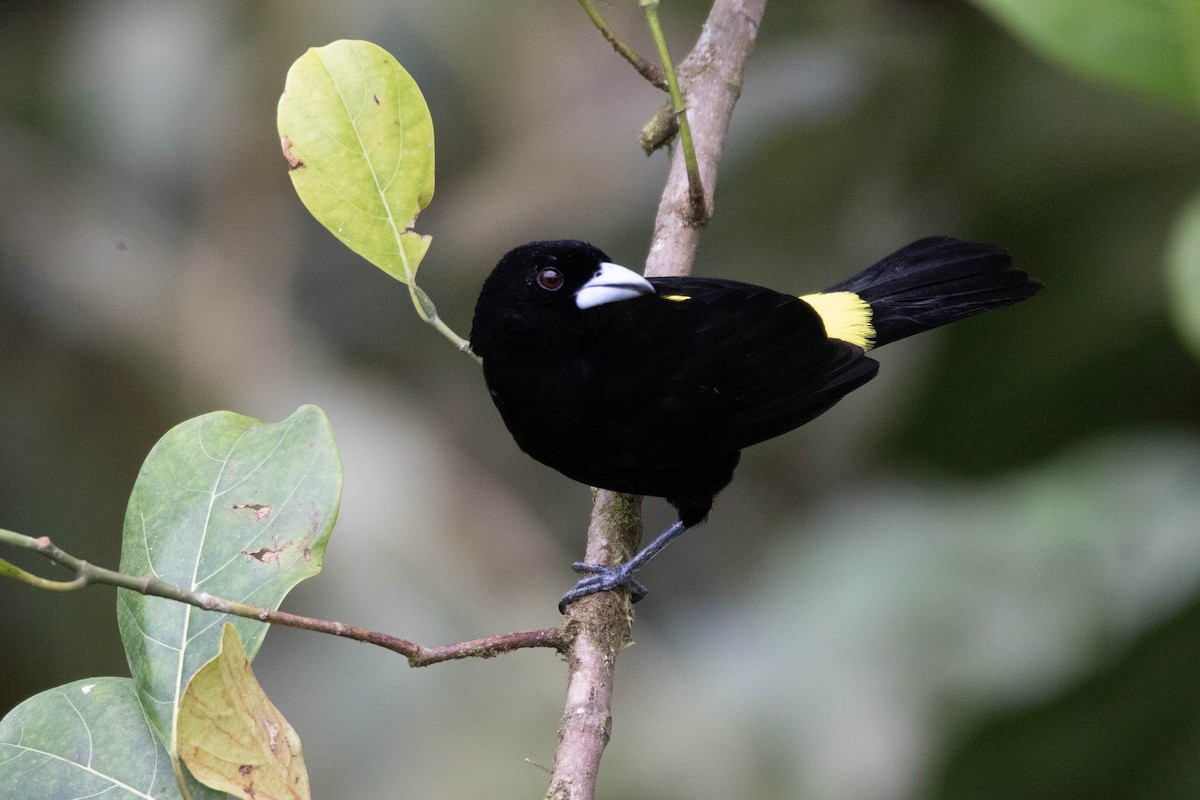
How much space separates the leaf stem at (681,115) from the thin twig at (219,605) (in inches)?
34.5

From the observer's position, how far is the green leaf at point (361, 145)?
1.67 metres

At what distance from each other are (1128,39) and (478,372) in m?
3.88

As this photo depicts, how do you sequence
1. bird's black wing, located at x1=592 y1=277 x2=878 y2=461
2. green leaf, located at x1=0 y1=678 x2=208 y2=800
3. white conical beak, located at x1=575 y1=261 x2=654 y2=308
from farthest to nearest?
bird's black wing, located at x1=592 y1=277 x2=878 y2=461 < white conical beak, located at x1=575 y1=261 x2=654 y2=308 < green leaf, located at x1=0 y1=678 x2=208 y2=800

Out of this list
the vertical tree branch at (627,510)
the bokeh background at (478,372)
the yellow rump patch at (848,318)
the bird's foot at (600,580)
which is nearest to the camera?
the vertical tree branch at (627,510)

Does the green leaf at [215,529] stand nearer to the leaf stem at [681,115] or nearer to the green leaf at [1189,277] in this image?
the leaf stem at [681,115]

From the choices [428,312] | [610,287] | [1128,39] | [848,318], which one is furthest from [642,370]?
[1128,39]

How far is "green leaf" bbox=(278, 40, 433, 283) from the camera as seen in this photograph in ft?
5.47

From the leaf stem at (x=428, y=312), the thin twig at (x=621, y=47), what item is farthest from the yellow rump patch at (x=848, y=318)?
the leaf stem at (x=428, y=312)

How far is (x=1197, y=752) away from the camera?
2.51 metres

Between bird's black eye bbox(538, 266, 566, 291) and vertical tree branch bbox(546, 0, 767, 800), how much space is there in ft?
1.06

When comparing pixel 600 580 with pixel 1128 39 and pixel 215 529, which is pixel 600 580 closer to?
pixel 215 529

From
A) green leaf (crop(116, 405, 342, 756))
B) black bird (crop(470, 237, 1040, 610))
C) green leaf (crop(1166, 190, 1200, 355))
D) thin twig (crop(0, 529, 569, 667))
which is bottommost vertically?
thin twig (crop(0, 529, 569, 667))

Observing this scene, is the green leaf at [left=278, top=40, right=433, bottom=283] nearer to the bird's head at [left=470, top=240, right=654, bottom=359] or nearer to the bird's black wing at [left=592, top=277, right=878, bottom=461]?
the bird's head at [left=470, top=240, right=654, bottom=359]

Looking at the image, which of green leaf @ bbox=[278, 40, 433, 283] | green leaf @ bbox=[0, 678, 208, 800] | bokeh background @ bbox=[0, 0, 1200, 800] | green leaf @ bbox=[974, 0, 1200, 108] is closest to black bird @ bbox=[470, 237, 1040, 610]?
green leaf @ bbox=[278, 40, 433, 283]
